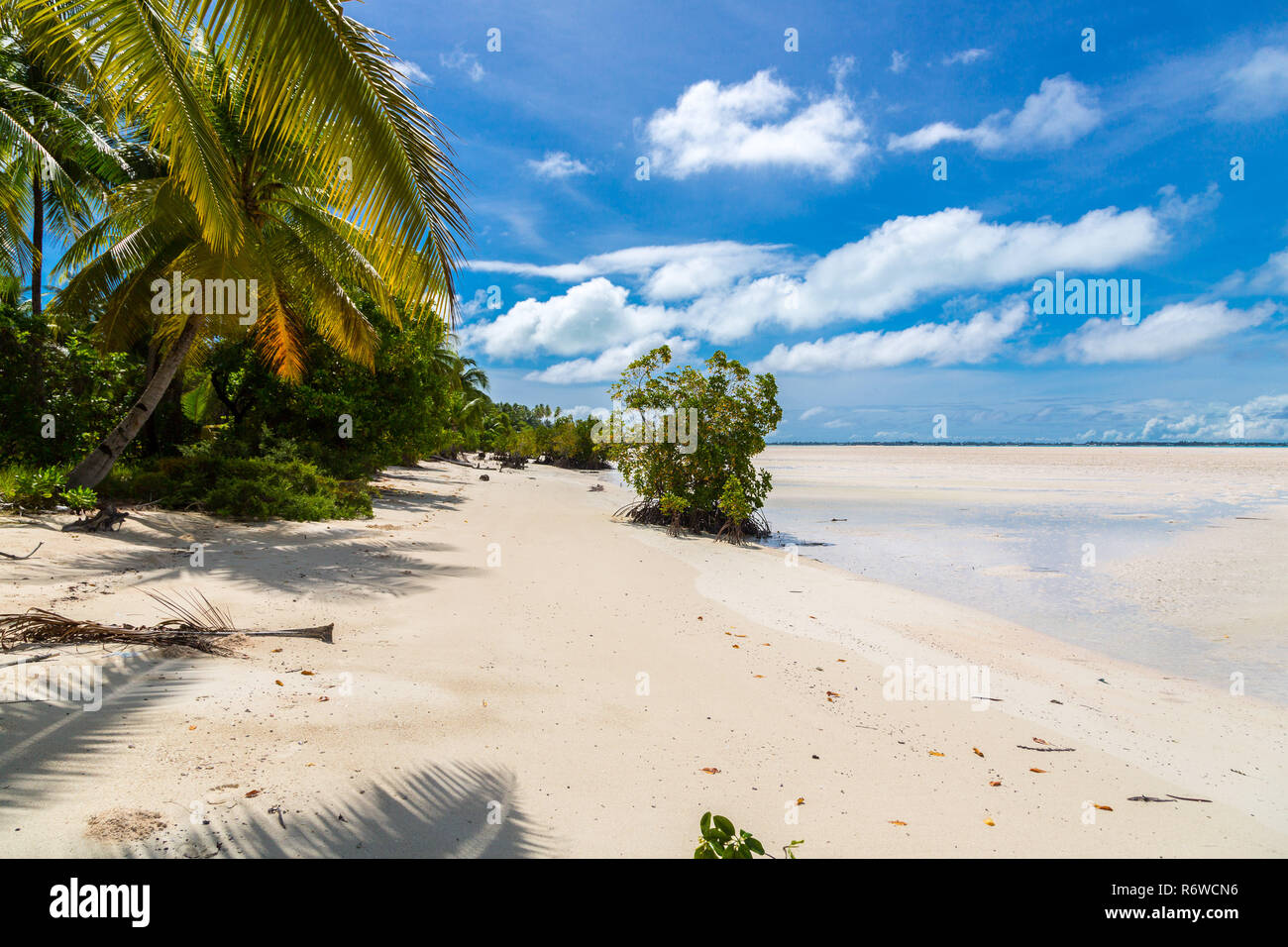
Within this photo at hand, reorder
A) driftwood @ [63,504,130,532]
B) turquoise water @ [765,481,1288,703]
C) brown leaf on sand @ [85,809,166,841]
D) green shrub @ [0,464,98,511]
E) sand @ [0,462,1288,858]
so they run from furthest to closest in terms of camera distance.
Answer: green shrub @ [0,464,98,511], driftwood @ [63,504,130,532], turquoise water @ [765,481,1288,703], sand @ [0,462,1288,858], brown leaf on sand @ [85,809,166,841]

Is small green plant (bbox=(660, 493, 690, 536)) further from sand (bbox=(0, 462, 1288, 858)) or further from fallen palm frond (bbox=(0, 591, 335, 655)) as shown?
fallen palm frond (bbox=(0, 591, 335, 655))

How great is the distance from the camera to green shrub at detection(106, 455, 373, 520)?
467 inches

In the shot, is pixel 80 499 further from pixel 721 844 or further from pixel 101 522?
pixel 721 844

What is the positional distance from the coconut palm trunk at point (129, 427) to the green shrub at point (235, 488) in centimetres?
107

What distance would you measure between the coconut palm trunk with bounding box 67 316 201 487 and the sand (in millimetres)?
3011

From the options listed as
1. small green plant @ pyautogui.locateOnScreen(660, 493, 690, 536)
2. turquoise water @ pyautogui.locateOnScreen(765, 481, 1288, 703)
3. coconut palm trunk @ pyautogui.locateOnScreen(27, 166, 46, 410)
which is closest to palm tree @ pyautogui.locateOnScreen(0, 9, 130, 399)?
coconut palm trunk @ pyautogui.locateOnScreen(27, 166, 46, 410)

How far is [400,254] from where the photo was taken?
4.95m

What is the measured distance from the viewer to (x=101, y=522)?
9.00m

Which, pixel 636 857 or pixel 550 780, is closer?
pixel 636 857

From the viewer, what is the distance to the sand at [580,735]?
2.91 m

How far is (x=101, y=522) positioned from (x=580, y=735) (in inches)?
360
